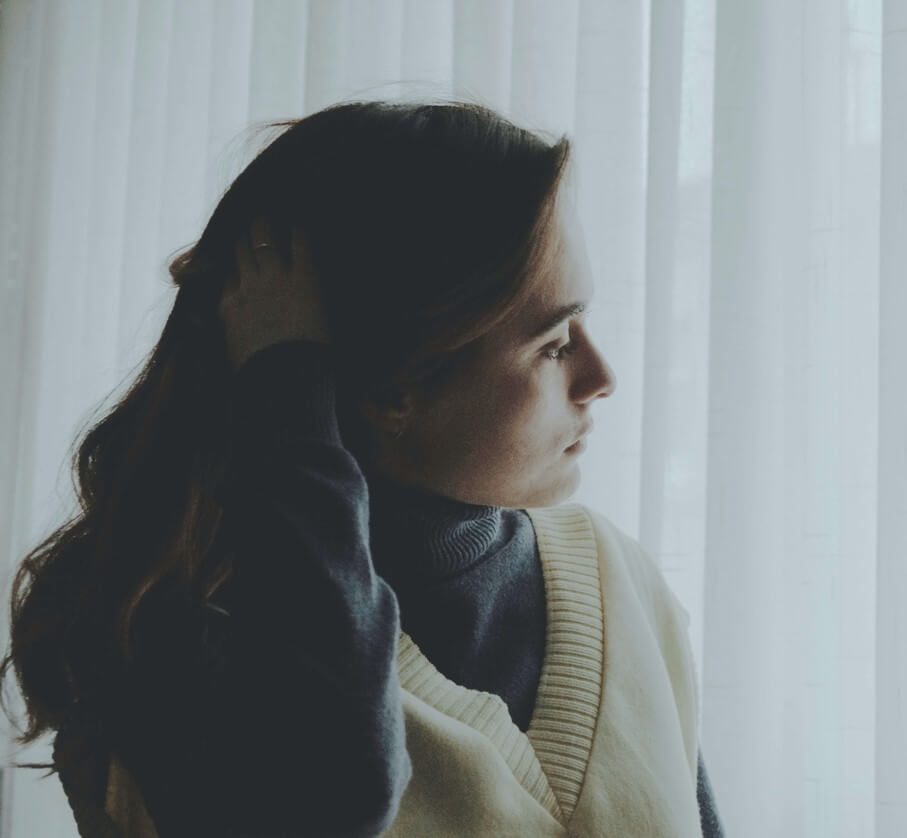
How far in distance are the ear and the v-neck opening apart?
176mm

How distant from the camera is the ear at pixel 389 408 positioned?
86 cm

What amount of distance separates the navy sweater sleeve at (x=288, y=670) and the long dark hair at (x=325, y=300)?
7 cm

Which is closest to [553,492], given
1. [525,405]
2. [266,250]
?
[525,405]

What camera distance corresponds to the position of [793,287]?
109 centimetres

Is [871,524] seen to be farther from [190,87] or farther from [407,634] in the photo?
[190,87]

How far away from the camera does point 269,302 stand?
32.0 inches

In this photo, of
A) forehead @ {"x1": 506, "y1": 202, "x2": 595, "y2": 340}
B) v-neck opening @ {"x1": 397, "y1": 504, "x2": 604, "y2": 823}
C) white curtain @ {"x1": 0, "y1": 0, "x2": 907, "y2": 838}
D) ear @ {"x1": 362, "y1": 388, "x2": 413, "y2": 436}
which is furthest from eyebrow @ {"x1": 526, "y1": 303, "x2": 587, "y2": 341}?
white curtain @ {"x1": 0, "y1": 0, "x2": 907, "y2": 838}

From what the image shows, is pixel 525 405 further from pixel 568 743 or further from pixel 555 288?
pixel 568 743

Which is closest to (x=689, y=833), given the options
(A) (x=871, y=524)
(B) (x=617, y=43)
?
(A) (x=871, y=524)

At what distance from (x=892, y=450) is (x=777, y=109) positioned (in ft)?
1.30

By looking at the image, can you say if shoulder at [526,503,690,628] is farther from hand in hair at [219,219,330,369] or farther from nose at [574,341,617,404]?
hand in hair at [219,219,330,369]

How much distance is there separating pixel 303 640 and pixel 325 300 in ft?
0.88

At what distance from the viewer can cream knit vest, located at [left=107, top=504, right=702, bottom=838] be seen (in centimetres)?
80

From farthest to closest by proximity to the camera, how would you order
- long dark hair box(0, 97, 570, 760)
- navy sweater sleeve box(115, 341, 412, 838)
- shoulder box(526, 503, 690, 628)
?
shoulder box(526, 503, 690, 628) → long dark hair box(0, 97, 570, 760) → navy sweater sleeve box(115, 341, 412, 838)
